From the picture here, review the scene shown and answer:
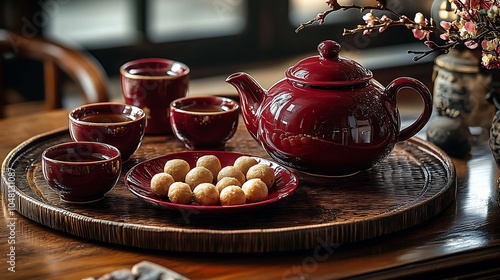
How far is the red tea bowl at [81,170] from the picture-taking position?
3.44 ft

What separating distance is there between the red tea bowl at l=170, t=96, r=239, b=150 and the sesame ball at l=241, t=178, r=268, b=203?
0.25 m

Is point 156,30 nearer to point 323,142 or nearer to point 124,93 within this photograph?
point 124,93

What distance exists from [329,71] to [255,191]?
207mm

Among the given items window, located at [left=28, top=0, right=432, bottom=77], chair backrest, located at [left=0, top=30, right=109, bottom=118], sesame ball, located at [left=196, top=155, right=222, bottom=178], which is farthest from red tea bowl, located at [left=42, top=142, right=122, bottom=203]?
window, located at [left=28, top=0, right=432, bottom=77]

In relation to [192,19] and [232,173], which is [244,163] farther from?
[192,19]

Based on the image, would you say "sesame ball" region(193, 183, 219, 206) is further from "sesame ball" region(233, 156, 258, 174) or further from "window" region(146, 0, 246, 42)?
"window" region(146, 0, 246, 42)

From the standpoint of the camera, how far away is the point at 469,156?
1.39 m

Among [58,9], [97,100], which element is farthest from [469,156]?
[58,9]

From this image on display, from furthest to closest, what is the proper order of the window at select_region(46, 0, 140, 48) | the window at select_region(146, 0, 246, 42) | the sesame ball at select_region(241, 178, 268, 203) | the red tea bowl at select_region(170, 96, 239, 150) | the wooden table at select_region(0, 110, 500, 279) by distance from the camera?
the window at select_region(146, 0, 246, 42) < the window at select_region(46, 0, 140, 48) < the red tea bowl at select_region(170, 96, 239, 150) < the sesame ball at select_region(241, 178, 268, 203) < the wooden table at select_region(0, 110, 500, 279)

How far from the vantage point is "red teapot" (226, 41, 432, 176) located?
3.66 feet

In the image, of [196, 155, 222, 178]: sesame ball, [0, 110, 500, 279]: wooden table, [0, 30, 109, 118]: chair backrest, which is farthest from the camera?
[0, 30, 109, 118]: chair backrest

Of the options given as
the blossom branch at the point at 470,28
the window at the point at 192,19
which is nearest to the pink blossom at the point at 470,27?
the blossom branch at the point at 470,28

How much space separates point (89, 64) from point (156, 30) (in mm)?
1149

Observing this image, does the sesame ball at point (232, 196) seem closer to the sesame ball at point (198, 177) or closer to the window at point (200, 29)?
the sesame ball at point (198, 177)
